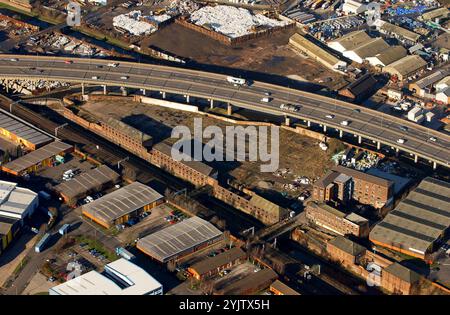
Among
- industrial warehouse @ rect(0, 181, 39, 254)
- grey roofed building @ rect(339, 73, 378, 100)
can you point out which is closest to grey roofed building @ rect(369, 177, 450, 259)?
grey roofed building @ rect(339, 73, 378, 100)

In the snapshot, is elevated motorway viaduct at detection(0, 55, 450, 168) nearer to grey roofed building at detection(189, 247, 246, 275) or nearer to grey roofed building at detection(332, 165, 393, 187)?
grey roofed building at detection(332, 165, 393, 187)

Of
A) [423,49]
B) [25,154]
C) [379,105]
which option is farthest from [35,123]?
[423,49]

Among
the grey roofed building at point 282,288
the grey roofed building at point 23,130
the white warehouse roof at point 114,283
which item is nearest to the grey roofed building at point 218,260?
the white warehouse roof at point 114,283

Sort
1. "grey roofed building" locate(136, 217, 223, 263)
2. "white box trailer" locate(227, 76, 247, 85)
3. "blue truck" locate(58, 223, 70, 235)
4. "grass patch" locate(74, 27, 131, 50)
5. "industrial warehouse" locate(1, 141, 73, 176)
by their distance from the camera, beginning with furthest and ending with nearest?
1. "grass patch" locate(74, 27, 131, 50)
2. "white box trailer" locate(227, 76, 247, 85)
3. "industrial warehouse" locate(1, 141, 73, 176)
4. "blue truck" locate(58, 223, 70, 235)
5. "grey roofed building" locate(136, 217, 223, 263)

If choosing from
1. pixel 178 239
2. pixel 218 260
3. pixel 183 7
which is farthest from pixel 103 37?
pixel 218 260


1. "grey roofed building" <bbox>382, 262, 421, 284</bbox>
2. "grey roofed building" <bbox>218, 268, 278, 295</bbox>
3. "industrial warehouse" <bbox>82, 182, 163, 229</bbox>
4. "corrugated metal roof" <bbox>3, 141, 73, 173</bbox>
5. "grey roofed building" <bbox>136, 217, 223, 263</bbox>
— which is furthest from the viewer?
"corrugated metal roof" <bbox>3, 141, 73, 173</bbox>

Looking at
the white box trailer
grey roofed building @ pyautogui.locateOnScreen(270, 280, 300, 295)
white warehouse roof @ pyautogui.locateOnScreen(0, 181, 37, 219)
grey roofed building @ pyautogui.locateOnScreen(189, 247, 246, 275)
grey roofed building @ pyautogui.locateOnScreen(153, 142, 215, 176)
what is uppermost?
the white box trailer

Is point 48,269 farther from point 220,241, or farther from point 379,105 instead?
point 379,105
